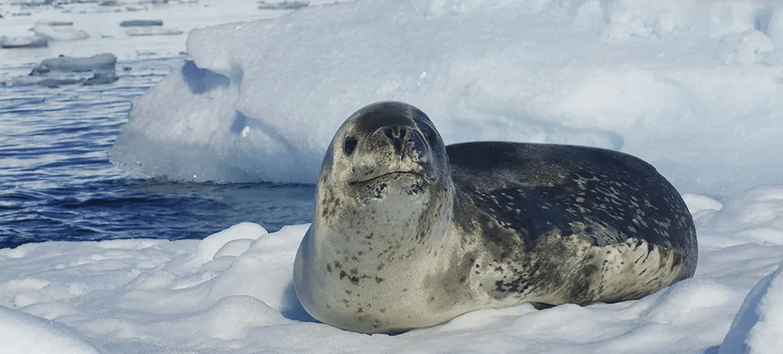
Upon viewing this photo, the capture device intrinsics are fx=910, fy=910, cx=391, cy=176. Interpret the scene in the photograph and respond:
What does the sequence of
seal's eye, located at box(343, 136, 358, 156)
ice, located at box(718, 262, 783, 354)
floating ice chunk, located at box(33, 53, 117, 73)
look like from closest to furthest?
ice, located at box(718, 262, 783, 354)
seal's eye, located at box(343, 136, 358, 156)
floating ice chunk, located at box(33, 53, 117, 73)

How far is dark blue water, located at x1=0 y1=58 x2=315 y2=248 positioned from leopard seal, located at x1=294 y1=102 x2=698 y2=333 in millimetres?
3166

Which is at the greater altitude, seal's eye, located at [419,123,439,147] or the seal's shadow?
seal's eye, located at [419,123,439,147]

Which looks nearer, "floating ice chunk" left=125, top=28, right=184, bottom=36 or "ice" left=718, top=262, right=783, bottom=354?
"ice" left=718, top=262, right=783, bottom=354

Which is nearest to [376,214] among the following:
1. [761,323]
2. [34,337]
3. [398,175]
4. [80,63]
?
[398,175]

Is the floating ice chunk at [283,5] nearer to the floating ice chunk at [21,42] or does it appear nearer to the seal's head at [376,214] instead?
the floating ice chunk at [21,42]

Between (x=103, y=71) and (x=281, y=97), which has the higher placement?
(x=281, y=97)

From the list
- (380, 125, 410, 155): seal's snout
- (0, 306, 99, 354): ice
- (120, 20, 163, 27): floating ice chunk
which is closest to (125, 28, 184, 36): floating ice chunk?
(120, 20, 163, 27): floating ice chunk

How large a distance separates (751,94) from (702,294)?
354cm

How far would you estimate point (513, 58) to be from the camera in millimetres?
6152

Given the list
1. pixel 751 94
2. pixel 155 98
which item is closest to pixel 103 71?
pixel 155 98

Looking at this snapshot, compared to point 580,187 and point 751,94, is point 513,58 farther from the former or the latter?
point 580,187

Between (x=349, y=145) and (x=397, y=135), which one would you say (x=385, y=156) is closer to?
(x=397, y=135)

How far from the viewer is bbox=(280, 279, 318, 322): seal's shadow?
9.84ft

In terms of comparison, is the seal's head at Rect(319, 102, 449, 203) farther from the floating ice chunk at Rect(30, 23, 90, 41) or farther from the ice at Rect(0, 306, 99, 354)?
the floating ice chunk at Rect(30, 23, 90, 41)
